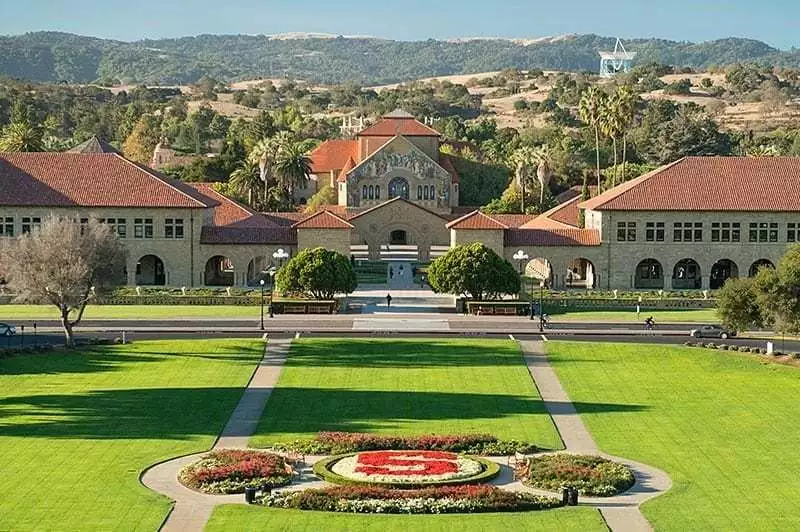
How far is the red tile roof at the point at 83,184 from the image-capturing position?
106812 mm

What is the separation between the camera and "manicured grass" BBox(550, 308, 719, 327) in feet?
298

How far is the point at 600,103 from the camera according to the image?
135625 mm

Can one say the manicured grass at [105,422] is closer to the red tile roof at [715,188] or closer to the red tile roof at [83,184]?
the red tile roof at [83,184]

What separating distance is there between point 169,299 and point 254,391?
3447 cm

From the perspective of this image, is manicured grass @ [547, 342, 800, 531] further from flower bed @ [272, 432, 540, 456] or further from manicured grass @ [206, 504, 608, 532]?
flower bed @ [272, 432, 540, 456]

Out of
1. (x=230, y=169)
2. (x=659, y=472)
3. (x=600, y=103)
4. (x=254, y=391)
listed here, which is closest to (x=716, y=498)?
(x=659, y=472)

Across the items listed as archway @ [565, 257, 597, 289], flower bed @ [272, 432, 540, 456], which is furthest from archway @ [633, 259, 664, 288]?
flower bed @ [272, 432, 540, 456]

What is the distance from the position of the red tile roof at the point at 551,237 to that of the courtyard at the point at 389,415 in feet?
92.8

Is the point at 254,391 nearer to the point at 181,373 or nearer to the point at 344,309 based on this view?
the point at 181,373

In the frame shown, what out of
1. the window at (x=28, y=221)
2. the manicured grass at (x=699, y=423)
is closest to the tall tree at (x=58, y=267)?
the manicured grass at (x=699, y=423)

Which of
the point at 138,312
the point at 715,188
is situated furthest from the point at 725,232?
the point at 138,312

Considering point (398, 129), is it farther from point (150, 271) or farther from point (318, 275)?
point (318, 275)

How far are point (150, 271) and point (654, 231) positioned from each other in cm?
3378

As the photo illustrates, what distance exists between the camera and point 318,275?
307 ft
